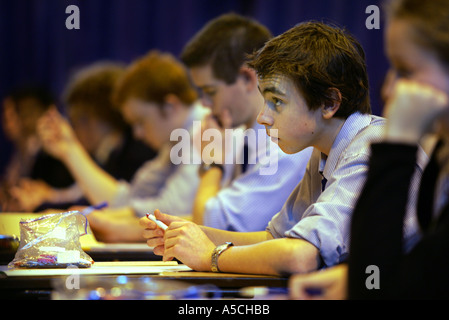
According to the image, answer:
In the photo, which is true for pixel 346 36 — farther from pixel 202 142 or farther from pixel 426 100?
pixel 202 142

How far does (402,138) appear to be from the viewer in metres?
0.89

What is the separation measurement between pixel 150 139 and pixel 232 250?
6.95 feet

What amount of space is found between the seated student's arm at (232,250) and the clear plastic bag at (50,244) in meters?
0.19

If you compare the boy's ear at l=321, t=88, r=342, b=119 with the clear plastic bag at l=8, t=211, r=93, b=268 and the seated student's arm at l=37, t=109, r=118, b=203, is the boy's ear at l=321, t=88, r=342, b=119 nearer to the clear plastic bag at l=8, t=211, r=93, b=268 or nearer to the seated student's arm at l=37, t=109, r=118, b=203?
the clear plastic bag at l=8, t=211, r=93, b=268

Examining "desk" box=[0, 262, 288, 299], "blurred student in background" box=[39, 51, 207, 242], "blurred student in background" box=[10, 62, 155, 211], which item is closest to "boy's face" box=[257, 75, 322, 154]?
"desk" box=[0, 262, 288, 299]

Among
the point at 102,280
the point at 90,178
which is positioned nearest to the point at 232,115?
the point at 102,280

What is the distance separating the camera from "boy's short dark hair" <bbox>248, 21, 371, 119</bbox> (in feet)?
4.59

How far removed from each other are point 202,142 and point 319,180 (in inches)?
43.4

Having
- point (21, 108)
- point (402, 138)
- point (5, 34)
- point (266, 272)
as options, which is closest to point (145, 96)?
point (21, 108)

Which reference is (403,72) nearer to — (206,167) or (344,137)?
(344,137)

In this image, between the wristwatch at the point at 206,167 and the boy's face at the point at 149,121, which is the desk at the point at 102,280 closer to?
the wristwatch at the point at 206,167

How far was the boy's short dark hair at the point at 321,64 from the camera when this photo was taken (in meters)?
1.40

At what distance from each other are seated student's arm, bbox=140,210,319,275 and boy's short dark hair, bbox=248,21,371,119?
36cm

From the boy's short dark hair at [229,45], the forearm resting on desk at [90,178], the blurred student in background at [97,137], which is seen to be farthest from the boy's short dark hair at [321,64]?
the blurred student in background at [97,137]
